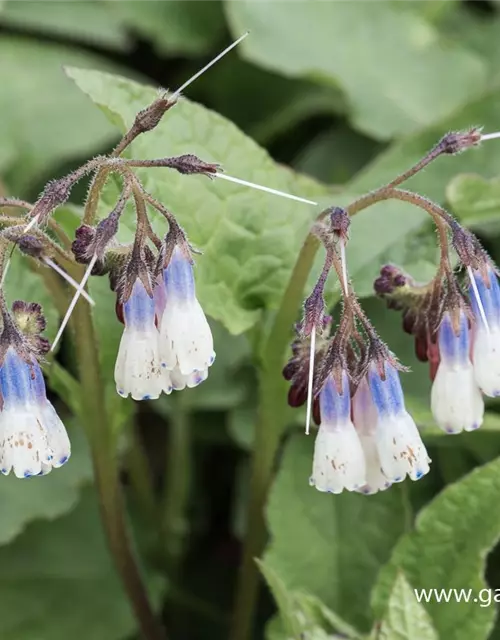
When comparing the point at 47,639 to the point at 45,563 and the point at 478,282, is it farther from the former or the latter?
the point at 478,282

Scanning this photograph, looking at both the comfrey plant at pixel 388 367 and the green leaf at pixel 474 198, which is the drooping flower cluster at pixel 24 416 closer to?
the comfrey plant at pixel 388 367

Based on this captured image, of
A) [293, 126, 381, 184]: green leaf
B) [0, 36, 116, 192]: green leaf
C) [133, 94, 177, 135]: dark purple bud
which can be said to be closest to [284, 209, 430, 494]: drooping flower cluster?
[133, 94, 177, 135]: dark purple bud

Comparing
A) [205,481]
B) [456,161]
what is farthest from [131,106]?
[205,481]

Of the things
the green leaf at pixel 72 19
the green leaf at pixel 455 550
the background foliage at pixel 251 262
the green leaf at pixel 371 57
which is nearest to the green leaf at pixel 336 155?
Result: the background foliage at pixel 251 262

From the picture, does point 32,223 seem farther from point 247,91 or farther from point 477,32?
point 477,32

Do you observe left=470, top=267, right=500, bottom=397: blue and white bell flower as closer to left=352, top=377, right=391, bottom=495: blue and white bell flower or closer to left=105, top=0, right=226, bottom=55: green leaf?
left=352, top=377, right=391, bottom=495: blue and white bell flower

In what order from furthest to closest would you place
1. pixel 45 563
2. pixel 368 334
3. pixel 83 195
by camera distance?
pixel 83 195, pixel 45 563, pixel 368 334

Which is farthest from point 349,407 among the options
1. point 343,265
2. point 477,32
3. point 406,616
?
point 477,32
